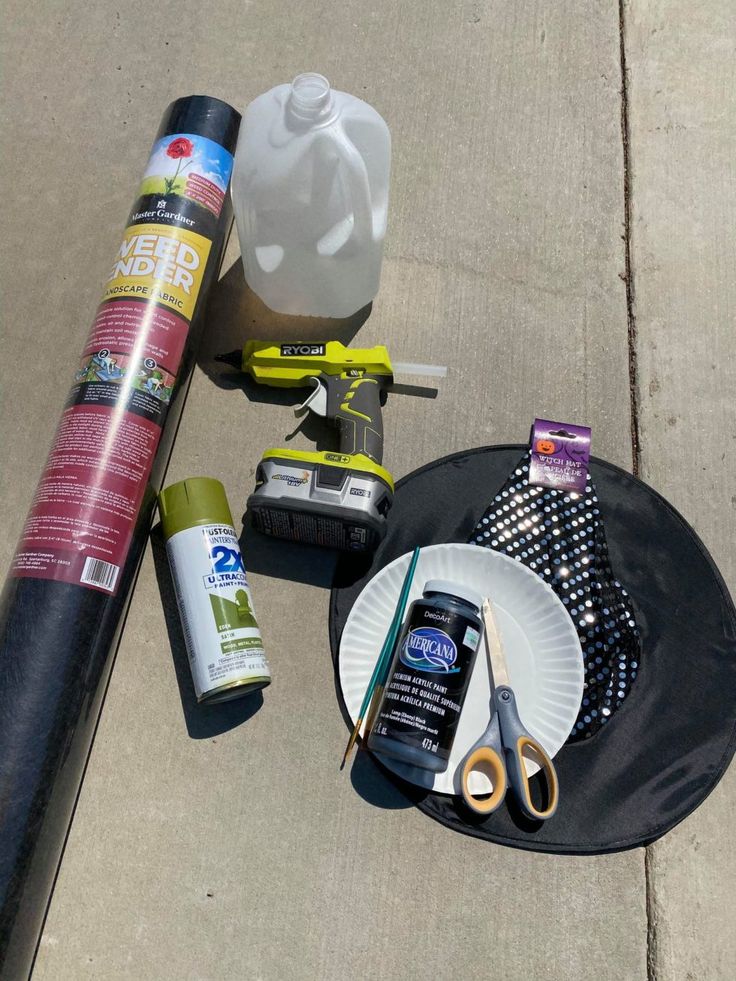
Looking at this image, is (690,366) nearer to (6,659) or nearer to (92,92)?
(6,659)

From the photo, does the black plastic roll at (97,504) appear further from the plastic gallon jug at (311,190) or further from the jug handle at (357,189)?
the jug handle at (357,189)

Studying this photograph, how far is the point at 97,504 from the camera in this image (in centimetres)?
121

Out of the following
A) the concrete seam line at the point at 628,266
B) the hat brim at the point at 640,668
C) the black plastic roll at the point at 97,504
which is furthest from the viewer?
the concrete seam line at the point at 628,266

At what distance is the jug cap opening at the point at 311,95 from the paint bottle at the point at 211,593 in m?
0.64

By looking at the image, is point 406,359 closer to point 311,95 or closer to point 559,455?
point 559,455

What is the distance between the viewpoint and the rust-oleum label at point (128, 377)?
1.20 meters

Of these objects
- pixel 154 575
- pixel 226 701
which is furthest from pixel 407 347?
pixel 226 701

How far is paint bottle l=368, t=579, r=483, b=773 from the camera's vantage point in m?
1.14

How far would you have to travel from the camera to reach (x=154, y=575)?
135cm

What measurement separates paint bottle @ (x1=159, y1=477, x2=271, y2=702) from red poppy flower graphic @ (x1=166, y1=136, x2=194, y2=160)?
24.7 inches

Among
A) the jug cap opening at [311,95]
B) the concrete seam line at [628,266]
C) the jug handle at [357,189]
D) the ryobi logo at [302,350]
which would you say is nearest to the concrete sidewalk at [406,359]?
the concrete seam line at [628,266]

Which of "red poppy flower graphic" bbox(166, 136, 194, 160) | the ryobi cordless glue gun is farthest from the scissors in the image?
"red poppy flower graphic" bbox(166, 136, 194, 160)

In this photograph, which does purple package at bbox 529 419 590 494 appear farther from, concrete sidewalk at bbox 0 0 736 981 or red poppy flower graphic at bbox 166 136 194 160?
red poppy flower graphic at bbox 166 136 194 160

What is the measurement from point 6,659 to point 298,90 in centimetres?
102
